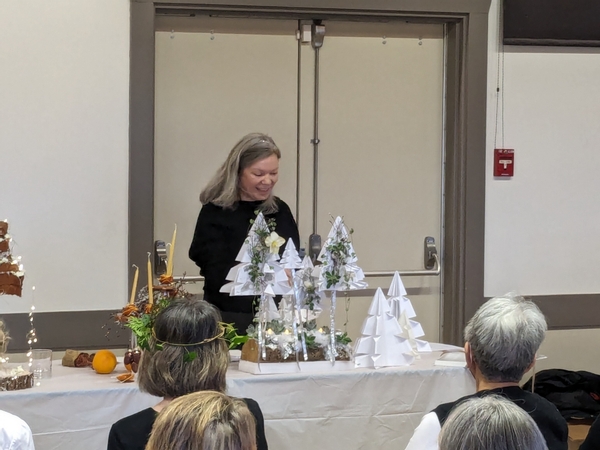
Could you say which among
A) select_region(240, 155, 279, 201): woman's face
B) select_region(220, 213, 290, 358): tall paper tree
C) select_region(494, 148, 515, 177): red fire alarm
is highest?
select_region(494, 148, 515, 177): red fire alarm

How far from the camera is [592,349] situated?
4.70 m

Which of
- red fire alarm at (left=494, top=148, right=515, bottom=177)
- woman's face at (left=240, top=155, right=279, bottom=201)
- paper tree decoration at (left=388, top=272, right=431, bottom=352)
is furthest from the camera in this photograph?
red fire alarm at (left=494, top=148, right=515, bottom=177)

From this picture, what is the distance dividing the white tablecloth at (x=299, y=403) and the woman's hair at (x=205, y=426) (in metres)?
1.31

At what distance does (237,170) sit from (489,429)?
7.93 feet

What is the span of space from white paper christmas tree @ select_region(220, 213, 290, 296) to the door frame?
1380mm

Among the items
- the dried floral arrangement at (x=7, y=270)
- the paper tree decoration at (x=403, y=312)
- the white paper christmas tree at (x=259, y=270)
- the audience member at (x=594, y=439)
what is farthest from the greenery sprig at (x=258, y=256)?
the audience member at (x=594, y=439)

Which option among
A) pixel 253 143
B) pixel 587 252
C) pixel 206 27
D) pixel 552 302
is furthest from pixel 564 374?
pixel 206 27

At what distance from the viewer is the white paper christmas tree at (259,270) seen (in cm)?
287

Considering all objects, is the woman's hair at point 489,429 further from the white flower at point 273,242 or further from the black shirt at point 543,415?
the white flower at point 273,242

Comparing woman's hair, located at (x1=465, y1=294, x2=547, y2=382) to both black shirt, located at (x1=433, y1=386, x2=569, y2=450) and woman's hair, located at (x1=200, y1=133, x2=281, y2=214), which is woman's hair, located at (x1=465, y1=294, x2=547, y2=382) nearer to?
black shirt, located at (x1=433, y1=386, x2=569, y2=450)

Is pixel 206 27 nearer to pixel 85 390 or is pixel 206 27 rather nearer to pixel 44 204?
pixel 44 204

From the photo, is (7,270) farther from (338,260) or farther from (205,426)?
(205,426)

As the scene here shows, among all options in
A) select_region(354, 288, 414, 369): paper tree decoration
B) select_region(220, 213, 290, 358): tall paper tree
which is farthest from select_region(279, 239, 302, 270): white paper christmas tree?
select_region(354, 288, 414, 369): paper tree decoration

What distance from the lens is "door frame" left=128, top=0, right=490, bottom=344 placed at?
4.11 meters
